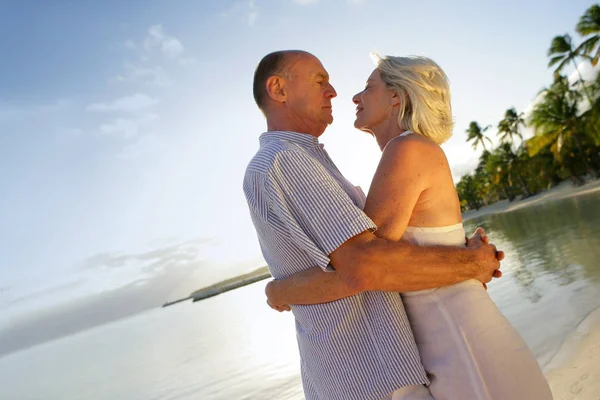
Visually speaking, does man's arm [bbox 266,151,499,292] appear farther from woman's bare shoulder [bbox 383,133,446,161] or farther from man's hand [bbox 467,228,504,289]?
woman's bare shoulder [bbox 383,133,446,161]

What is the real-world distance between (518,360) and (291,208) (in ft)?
3.07

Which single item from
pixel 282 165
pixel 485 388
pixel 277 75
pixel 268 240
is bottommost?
pixel 485 388

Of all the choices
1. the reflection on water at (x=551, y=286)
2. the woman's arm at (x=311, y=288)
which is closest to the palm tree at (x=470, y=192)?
the reflection on water at (x=551, y=286)

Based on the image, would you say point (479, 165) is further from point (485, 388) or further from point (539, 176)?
point (485, 388)

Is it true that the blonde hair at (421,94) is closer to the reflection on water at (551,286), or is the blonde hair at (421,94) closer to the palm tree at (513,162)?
the reflection on water at (551,286)

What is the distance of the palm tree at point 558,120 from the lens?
35875 mm

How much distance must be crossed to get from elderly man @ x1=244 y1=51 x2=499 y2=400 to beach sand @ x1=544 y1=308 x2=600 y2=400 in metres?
3.25

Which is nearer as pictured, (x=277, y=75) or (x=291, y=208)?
(x=291, y=208)

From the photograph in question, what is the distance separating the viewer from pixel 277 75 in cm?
219

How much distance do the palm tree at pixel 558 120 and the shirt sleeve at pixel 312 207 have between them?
38452 millimetres

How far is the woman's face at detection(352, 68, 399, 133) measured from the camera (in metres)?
2.18

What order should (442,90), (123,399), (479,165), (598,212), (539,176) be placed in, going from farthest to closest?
(479,165) → (539,176) → (598,212) → (123,399) → (442,90)

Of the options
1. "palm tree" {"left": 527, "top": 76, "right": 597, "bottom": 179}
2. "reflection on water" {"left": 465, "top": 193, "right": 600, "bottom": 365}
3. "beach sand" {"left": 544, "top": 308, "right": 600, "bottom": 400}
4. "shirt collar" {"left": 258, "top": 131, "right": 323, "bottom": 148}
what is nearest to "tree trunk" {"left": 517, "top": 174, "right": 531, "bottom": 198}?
"palm tree" {"left": 527, "top": 76, "right": 597, "bottom": 179}

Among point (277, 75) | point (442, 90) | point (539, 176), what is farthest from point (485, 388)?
point (539, 176)
